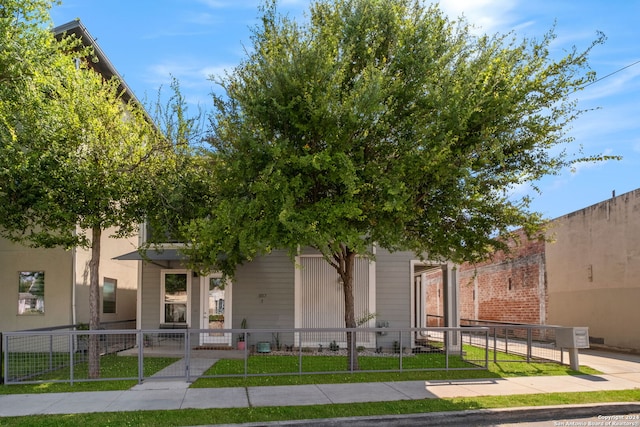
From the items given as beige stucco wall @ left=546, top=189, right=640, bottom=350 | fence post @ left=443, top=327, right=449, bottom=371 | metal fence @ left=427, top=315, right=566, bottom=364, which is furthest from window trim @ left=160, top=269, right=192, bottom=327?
beige stucco wall @ left=546, top=189, right=640, bottom=350

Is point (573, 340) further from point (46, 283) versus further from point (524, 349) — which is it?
point (46, 283)

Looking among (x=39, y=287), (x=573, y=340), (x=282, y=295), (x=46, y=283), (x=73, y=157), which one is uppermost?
(x=73, y=157)

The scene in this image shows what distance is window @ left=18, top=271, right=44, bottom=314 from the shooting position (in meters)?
15.1

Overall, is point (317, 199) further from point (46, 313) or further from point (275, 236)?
point (46, 313)

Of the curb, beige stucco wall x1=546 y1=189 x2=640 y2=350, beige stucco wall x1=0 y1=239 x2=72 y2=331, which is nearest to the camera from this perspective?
the curb

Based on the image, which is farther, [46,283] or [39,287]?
[39,287]

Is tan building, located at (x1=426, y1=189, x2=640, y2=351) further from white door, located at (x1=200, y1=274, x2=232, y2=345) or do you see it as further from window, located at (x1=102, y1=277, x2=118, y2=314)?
window, located at (x1=102, y1=277, x2=118, y2=314)

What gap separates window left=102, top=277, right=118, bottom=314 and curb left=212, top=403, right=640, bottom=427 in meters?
11.9

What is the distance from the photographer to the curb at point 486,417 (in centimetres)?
729

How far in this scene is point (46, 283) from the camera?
49.4 ft

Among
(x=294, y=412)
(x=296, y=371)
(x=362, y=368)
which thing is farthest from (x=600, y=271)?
(x=294, y=412)

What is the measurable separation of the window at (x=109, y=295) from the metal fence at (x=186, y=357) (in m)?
4.03

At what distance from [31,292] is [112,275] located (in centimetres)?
303

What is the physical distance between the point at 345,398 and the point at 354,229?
281 cm
